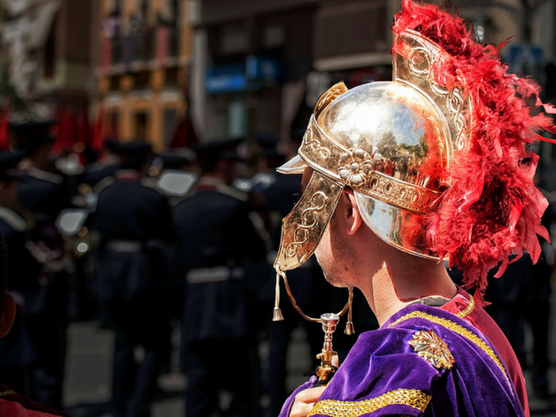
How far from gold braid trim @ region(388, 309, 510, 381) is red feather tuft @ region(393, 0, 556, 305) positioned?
14cm

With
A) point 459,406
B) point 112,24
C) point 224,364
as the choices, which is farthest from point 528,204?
point 112,24

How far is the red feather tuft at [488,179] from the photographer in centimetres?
167

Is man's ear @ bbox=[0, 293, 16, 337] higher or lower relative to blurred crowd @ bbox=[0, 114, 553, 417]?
higher

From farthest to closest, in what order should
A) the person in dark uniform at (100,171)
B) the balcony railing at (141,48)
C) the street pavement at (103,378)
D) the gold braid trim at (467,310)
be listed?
1. the balcony railing at (141,48)
2. the person in dark uniform at (100,171)
3. the street pavement at (103,378)
4. the gold braid trim at (467,310)

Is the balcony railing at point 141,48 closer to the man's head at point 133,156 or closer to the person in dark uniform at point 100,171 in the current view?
the person in dark uniform at point 100,171

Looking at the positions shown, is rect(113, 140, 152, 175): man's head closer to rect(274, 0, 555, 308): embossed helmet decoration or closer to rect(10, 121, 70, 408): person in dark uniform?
rect(10, 121, 70, 408): person in dark uniform

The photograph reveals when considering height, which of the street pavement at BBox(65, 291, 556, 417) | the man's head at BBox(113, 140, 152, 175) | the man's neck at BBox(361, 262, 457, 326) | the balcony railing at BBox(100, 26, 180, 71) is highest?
the balcony railing at BBox(100, 26, 180, 71)

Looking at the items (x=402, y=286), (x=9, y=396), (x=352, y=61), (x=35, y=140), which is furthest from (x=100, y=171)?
(x=352, y=61)

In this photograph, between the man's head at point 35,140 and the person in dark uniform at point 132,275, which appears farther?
the man's head at point 35,140

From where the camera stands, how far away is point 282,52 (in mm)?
19578

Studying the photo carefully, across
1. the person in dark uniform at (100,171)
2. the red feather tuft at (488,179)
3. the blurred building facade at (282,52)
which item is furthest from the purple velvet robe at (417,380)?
the blurred building facade at (282,52)

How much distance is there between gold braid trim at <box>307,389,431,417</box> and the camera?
58.0 inches

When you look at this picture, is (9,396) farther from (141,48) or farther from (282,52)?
(141,48)

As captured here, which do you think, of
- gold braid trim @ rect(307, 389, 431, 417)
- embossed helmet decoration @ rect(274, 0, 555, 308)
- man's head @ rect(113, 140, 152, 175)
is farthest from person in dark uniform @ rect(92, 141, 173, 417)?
gold braid trim @ rect(307, 389, 431, 417)
